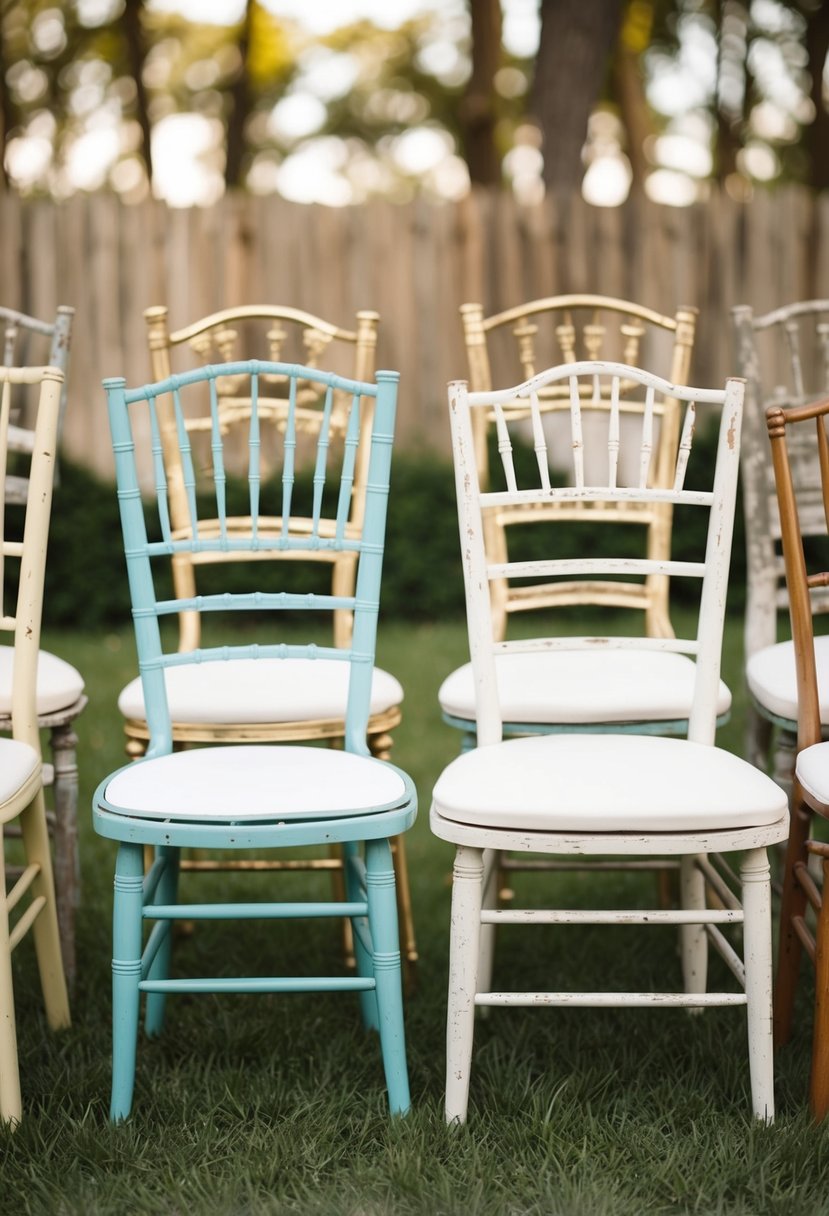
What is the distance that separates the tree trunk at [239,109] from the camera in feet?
39.9

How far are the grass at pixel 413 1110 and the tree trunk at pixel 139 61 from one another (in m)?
10.8

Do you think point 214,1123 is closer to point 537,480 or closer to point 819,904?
point 819,904

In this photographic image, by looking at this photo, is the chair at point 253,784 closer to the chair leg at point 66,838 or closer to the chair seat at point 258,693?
the chair seat at point 258,693

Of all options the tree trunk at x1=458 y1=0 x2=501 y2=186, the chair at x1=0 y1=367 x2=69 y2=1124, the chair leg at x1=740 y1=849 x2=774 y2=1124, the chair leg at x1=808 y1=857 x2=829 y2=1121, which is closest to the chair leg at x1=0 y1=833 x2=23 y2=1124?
the chair at x1=0 y1=367 x2=69 y2=1124

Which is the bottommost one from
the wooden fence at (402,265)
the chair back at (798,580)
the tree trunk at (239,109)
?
the chair back at (798,580)

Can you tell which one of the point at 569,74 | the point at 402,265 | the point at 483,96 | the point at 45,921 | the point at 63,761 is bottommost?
the point at 45,921

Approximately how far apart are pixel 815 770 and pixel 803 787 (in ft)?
0.12

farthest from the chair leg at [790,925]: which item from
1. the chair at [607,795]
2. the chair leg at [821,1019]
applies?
the chair leg at [821,1019]

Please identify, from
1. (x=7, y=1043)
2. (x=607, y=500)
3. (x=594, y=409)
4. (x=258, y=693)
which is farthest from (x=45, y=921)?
(x=594, y=409)

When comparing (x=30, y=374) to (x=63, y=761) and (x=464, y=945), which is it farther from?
(x=464, y=945)

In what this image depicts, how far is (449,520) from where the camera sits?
18.6 feet

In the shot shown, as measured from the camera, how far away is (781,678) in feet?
7.60

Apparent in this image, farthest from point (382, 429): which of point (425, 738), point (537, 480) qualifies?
point (537, 480)

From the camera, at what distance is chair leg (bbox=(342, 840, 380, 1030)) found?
7.22ft
